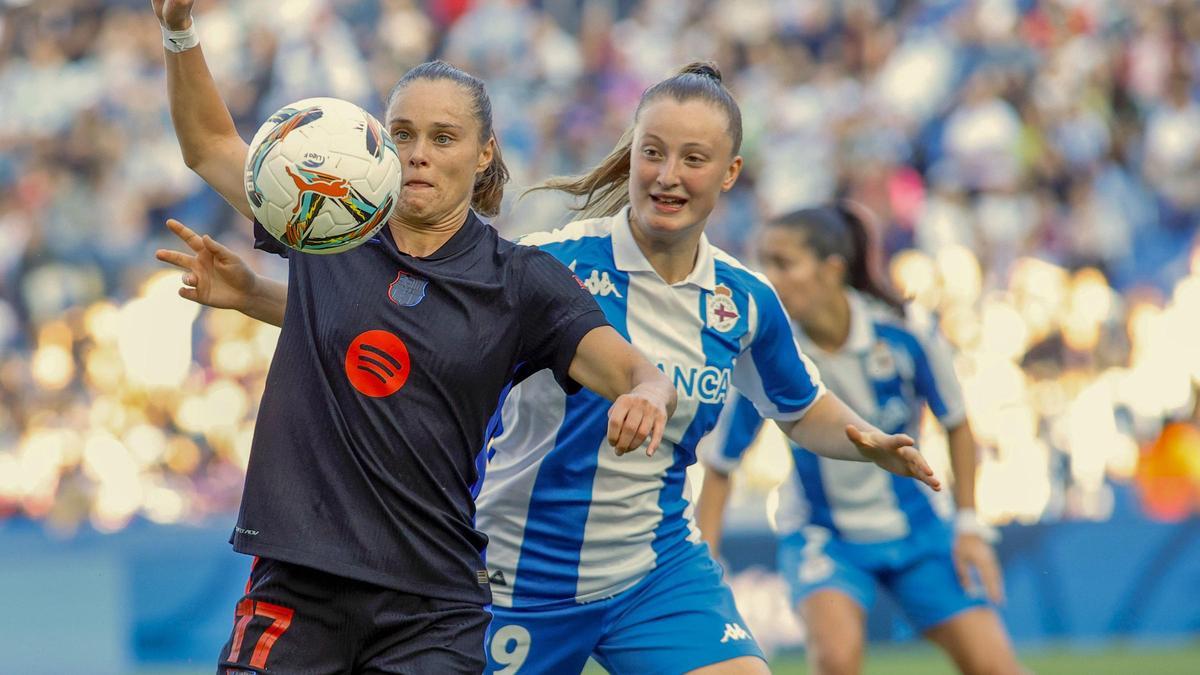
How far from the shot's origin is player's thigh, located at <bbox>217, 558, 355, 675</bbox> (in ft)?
12.8

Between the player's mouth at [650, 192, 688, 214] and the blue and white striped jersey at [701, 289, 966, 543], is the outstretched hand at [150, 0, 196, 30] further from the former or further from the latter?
the blue and white striped jersey at [701, 289, 966, 543]

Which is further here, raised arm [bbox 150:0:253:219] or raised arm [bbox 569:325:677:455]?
raised arm [bbox 150:0:253:219]

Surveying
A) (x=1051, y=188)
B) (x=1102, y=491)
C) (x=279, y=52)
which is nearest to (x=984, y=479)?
(x=1102, y=491)

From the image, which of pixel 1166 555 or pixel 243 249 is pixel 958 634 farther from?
pixel 243 249

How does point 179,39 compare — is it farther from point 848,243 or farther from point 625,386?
point 848,243

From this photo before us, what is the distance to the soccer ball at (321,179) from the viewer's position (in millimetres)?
3967

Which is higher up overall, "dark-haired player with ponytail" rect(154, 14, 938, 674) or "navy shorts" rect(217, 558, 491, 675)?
"dark-haired player with ponytail" rect(154, 14, 938, 674)

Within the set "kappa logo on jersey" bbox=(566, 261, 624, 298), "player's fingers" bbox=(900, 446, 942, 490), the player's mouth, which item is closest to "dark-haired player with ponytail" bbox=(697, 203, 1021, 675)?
"kappa logo on jersey" bbox=(566, 261, 624, 298)

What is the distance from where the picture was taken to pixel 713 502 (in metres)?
6.59

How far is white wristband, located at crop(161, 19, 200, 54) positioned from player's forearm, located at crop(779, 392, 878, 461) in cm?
222

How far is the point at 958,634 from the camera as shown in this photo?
681 cm

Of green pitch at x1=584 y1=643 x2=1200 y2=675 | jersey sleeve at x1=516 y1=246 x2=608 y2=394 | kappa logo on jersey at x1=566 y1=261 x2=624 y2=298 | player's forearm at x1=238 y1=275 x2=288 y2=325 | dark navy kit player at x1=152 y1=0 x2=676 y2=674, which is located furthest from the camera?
green pitch at x1=584 y1=643 x2=1200 y2=675

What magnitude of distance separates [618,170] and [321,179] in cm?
170

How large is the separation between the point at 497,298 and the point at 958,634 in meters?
3.38
